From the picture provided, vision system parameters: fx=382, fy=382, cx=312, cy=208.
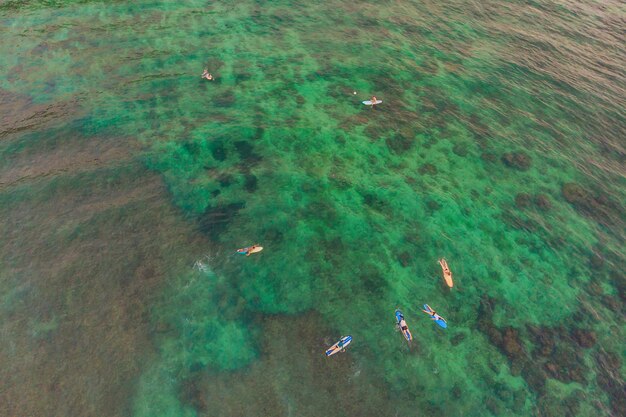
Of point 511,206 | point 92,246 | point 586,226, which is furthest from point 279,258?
point 586,226

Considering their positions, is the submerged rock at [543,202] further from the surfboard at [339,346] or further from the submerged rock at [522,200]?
the surfboard at [339,346]

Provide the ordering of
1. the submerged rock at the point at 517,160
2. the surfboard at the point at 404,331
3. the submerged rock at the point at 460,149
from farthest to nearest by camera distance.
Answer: the submerged rock at the point at 460,149 → the submerged rock at the point at 517,160 → the surfboard at the point at 404,331

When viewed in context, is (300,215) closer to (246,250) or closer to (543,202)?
(246,250)

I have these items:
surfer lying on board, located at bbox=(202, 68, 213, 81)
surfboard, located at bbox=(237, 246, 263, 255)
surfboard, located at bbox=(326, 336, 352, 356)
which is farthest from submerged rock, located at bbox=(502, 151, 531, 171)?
surfer lying on board, located at bbox=(202, 68, 213, 81)

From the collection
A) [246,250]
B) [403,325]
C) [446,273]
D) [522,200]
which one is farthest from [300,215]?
[522,200]

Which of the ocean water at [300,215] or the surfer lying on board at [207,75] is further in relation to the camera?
the surfer lying on board at [207,75]

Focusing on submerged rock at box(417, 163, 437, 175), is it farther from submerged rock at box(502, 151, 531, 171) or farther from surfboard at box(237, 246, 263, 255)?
surfboard at box(237, 246, 263, 255)

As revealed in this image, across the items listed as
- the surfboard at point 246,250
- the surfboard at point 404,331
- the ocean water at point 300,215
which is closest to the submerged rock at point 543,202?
the ocean water at point 300,215
